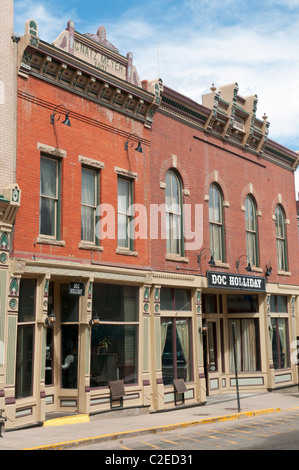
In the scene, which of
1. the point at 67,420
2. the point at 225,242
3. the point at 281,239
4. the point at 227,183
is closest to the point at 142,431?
the point at 67,420

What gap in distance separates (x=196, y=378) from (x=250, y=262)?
6648 mm

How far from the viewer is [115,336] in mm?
17438

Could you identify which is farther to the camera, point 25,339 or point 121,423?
point 121,423

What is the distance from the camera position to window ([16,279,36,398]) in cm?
1433

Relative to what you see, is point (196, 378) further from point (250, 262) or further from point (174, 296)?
point (250, 262)

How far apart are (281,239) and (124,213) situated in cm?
1185

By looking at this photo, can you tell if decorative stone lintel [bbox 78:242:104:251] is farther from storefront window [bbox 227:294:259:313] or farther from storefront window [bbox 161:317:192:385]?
storefront window [bbox 227:294:259:313]

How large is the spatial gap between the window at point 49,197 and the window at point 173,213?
5.27 meters

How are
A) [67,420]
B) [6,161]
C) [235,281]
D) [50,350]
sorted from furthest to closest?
[235,281]
[50,350]
[67,420]
[6,161]

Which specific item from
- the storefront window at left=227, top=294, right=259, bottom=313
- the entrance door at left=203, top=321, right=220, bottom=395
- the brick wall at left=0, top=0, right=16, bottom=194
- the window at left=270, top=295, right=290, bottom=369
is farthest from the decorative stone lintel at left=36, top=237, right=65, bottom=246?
the window at left=270, top=295, right=290, bottom=369

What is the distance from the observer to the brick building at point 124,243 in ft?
49.5

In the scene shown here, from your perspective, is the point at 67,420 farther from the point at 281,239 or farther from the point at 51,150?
the point at 281,239

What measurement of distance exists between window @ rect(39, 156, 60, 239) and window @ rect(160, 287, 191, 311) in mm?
5334
